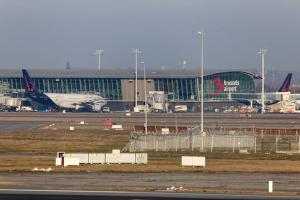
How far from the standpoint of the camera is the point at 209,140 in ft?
313

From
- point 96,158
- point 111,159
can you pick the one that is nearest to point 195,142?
point 111,159

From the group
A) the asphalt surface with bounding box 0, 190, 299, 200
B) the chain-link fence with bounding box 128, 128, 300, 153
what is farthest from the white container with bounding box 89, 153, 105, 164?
the asphalt surface with bounding box 0, 190, 299, 200

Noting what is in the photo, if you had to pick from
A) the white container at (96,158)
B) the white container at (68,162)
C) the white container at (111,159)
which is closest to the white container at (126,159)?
the white container at (111,159)

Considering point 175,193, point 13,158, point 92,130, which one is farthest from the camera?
point 92,130

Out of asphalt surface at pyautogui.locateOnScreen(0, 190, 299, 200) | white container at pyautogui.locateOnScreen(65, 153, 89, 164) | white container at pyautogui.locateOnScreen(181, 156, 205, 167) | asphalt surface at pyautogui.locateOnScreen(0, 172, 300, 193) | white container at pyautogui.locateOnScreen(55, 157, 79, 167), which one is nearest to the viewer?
asphalt surface at pyautogui.locateOnScreen(0, 190, 299, 200)

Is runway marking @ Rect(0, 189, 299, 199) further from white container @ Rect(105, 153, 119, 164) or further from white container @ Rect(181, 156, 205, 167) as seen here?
white container @ Rect(105, 153, 119, 164)

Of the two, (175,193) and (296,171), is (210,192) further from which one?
(296,171)

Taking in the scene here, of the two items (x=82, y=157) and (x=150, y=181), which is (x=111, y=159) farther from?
(x=150, y=181)

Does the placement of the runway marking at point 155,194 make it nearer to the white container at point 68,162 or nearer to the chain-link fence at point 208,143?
the white container at point 68,162

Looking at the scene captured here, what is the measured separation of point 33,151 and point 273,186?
40573 mm

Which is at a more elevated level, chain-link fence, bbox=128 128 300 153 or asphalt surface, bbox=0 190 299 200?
chain-link fence, bbox=128 128 300 153

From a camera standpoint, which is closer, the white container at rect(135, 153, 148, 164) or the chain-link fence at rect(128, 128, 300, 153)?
the white container at rect(135, 153, 148, 164)

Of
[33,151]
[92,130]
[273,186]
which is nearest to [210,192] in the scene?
[273,186]

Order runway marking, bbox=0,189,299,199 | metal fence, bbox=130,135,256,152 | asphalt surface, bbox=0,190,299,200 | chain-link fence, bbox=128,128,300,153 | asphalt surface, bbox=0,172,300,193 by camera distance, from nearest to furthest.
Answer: asphalt surface, bbox=0,190,299,200
runway marking, bbox=0,189,299,199
asphalt surface, bbox=0,172,300,193
chain-link fence, bbox=128,128,300,153
metal fence, bbox=130,135,256,152
